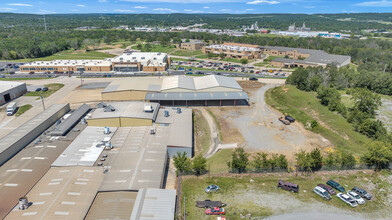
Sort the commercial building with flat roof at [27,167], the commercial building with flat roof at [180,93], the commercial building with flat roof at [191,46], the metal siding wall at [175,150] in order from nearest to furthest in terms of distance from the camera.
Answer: the commercial building with flat roof at [27,167]
the metal siding wall at [175,150]
the commercial building with flat roof at [180,93]
the commercial building with flat roof at [191,46]

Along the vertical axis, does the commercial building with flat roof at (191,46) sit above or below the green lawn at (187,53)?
above

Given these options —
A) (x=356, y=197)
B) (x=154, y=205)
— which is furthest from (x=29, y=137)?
(x=356, y=197)

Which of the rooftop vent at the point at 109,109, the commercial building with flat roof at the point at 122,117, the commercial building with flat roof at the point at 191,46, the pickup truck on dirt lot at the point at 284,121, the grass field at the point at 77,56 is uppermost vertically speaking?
the commercial building with flat roof at the point at 191,46

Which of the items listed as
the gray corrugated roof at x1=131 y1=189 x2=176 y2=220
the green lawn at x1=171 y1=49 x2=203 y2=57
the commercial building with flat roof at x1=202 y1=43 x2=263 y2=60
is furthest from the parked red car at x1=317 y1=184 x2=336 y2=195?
the green lawn at x1=171 y1=49 x2=203 y2=57

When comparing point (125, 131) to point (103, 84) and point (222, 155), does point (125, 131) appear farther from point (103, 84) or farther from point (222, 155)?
point (103, 84)

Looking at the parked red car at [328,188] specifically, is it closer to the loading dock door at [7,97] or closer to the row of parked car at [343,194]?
the row of parked car at [343,194]

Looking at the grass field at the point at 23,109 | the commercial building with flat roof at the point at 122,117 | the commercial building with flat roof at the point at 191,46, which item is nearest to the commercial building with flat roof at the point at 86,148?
the commercial building with flat roof at the point at 122,117

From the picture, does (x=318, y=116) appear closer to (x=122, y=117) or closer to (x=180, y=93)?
(x=180, y=93)

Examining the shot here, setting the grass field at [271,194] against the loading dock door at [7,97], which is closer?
the grass field at [271,194]
